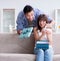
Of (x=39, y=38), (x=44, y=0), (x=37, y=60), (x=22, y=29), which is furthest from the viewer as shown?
(x=44, y=0)

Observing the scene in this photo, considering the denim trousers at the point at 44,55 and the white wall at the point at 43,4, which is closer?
the denim trousers at the point at 44,55

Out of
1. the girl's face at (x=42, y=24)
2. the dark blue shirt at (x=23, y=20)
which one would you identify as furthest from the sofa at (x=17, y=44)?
the girl's face at (x=42, y=24)

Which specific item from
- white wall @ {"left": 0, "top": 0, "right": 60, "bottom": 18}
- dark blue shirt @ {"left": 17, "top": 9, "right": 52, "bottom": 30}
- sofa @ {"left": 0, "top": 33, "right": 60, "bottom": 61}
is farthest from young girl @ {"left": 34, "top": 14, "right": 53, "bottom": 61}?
white wall @ {"left": 0, "top": 0, "right": 60, "bottom": 18}

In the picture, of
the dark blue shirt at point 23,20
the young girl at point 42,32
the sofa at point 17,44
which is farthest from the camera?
the sofa at point 17,44

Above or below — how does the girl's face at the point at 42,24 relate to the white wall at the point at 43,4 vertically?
below

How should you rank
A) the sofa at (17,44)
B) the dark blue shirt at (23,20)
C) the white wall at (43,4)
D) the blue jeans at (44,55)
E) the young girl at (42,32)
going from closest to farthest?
the blue jeans at (44,55)
the young girl at (42,32)
the dark blue shirt at (23,20)
the sofa at (17,44)
the white wall at (43,4)

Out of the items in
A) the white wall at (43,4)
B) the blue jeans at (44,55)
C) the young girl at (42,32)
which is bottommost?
the blue jeans at (44,55)

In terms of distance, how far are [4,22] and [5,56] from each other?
280cm

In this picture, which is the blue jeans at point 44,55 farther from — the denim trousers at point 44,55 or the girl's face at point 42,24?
the girl's face at point 42,24

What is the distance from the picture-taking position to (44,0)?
5055 mm

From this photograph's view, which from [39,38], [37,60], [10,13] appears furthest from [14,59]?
[10,13]

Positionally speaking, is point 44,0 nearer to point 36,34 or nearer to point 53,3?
point 53,3

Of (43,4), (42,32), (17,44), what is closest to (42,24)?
(42,32)

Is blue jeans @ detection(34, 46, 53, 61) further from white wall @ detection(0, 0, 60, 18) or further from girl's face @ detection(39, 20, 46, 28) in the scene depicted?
white wall @ detection(0, 0, 60, 18)
